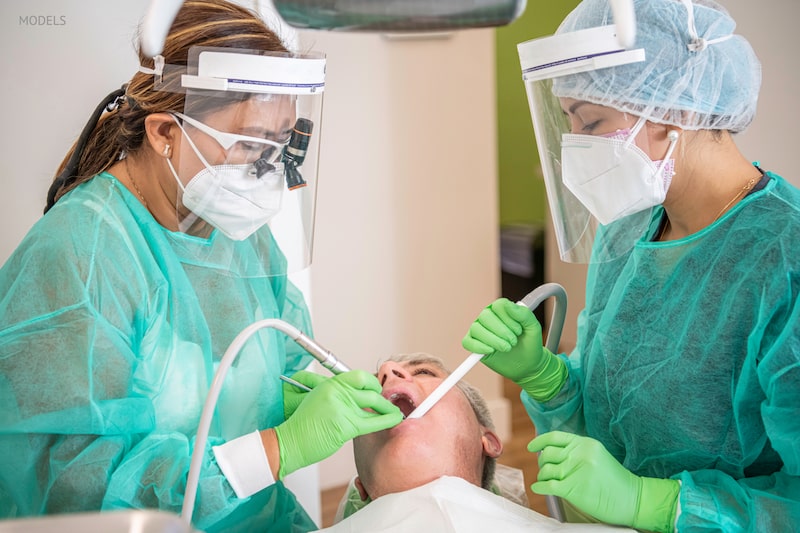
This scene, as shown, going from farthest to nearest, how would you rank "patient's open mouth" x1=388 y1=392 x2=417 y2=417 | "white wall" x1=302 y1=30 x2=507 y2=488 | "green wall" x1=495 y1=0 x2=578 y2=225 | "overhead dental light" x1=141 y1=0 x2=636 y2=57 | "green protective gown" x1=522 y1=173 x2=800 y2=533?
"green wall" x1=495 y1=0 x2=578 y2=225 < "white wall" x1=302 y1=30 x2=507 y2=488 < "patient's open mouth" x1=388 y1=392 x2=417 y2=417 < "green protective gown" x1=522 y1=173 x2=800 y2=533 < "overhead dental light" x1=141 y1=0 x2=636 y2=57

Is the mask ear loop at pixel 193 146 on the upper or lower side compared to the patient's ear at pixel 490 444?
upper

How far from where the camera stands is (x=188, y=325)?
1383 millimetres

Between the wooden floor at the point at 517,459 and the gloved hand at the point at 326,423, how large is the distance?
58.9 inches

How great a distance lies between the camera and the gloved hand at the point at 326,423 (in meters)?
1.32

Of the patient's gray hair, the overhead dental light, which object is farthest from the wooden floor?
the overhead dental light

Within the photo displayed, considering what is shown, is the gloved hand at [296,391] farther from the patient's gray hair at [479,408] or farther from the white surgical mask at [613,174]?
the white surgical mask at [613,174]

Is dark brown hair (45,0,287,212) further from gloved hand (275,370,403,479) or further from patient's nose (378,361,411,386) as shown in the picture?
patient's nose (378,361,411,386)

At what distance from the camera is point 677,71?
123 cm

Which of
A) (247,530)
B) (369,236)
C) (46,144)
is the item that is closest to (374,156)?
(369,236)

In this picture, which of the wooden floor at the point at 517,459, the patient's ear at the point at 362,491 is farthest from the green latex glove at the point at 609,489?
the wooden floor at the point at 517,459

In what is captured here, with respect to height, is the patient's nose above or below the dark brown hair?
below

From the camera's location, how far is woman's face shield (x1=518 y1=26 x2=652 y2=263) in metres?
1.21

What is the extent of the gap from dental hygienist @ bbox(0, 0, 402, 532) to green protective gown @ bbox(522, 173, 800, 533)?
1.50ft

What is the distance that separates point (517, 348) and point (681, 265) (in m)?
0.37
